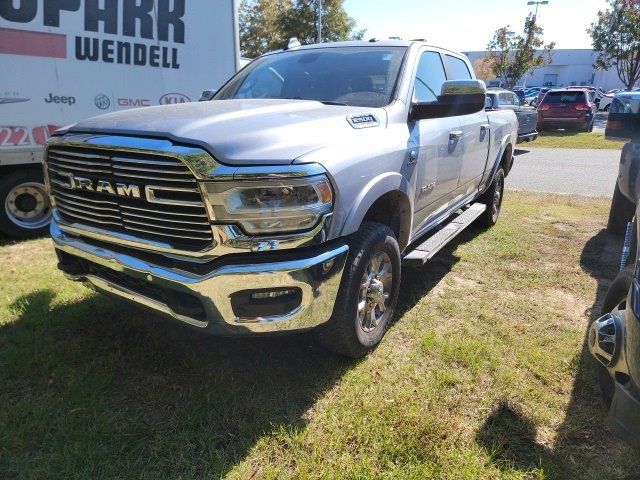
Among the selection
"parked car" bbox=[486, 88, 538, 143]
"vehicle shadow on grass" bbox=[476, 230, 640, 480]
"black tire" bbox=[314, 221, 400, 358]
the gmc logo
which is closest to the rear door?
"black tire" bbox=[314, 221, 400, 358]

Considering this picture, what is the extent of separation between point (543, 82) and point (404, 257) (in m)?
76.6

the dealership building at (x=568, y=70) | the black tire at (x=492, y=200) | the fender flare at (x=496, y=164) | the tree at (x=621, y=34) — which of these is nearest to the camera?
the fender flare at (x=496, y=164)

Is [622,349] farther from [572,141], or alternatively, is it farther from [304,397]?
[572,141]

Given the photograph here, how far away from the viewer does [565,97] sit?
1902cm

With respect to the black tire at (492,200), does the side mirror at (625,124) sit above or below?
above

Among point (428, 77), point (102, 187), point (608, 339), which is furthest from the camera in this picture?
point (428, 77)

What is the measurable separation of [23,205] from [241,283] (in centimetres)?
454

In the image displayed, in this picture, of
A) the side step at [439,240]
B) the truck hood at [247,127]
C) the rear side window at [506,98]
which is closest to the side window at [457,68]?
the side step at [439,240]

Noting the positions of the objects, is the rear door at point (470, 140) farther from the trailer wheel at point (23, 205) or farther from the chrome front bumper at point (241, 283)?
the trailer wheel at point (23, 205)

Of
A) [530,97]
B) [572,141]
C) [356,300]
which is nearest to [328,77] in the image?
[356,300]

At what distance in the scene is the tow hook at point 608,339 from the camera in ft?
6.61

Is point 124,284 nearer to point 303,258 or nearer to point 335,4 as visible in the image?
point 303,258

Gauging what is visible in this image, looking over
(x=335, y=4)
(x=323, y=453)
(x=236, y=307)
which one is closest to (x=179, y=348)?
(x=236, y=307)

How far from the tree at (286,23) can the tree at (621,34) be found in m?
15.9
